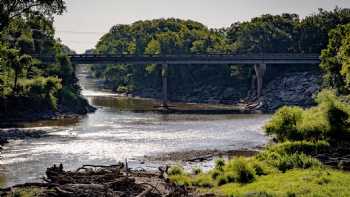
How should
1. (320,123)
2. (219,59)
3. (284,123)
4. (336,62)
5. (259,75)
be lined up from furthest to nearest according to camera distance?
(259,75) → (219,59) → (336,62) → (284,123) → (320,123)

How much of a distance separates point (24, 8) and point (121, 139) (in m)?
22.5

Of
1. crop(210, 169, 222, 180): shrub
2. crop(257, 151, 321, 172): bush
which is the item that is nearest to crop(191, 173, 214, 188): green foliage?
crop(210, 169, 222, 180): shrub

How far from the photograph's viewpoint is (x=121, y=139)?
6938cm

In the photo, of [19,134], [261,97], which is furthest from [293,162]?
[261,97]

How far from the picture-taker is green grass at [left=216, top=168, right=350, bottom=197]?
3375cm

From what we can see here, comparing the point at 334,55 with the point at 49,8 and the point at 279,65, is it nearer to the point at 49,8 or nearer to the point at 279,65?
the point at 279,65

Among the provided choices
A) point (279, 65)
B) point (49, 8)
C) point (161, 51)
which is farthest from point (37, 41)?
point (49, 8)

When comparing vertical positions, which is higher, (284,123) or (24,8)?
(24,8)

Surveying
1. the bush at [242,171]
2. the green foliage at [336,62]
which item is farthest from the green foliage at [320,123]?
the green foliage at [336,62]

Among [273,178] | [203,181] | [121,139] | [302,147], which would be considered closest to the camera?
[273,178]

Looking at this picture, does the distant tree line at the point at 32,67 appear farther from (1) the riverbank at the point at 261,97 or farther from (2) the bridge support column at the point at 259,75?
(2) the bridge support column at the point at 259,75

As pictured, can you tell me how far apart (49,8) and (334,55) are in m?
65.2

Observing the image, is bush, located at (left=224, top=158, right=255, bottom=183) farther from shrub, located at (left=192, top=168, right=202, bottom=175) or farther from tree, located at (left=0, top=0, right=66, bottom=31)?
tree, located at (left=0, top=0, right=66, bottom=31)

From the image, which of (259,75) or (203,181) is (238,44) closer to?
(259,75)
